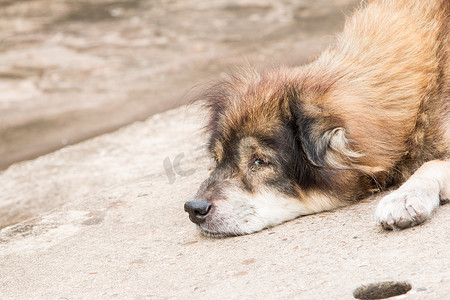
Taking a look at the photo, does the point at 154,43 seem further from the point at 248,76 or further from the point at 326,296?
the point at 326,296

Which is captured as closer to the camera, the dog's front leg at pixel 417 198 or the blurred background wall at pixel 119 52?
the dog's front leg at pixel 417 198

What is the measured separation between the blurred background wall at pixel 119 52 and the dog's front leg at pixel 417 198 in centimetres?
411

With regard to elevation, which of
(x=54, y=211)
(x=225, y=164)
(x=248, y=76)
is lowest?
(x=54, y=211)

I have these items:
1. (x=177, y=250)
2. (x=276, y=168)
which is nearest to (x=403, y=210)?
(x=276, y=168)

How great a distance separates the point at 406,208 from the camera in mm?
4066

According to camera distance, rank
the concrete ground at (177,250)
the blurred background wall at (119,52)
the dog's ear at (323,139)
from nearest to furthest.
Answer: the concrete ground at (177,250) < the dog's ear at (323,139) < the blurred background wall at (119,52)

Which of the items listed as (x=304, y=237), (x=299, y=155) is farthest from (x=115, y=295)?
(x=299, y=155)

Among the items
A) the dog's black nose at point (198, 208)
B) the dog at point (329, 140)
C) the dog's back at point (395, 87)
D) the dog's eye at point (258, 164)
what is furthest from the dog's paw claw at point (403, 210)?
the dog's black nose at point (198, 208)

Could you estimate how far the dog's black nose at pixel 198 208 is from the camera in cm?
455

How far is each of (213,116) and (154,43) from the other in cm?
731

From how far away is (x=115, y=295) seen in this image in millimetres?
3975

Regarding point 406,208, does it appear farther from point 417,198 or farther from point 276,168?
point 276,168

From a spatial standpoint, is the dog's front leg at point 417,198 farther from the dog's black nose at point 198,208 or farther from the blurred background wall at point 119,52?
the blurred background wall at point 119,52

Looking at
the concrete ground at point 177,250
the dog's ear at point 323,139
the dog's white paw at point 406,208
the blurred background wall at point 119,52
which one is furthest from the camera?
the blurred background wall at point 119,52
